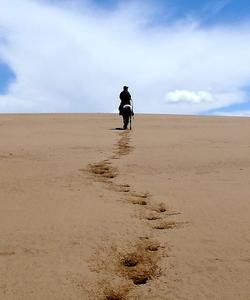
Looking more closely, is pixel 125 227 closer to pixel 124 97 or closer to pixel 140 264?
pixel 140 264

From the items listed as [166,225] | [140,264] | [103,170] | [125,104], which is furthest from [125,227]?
[125,104]

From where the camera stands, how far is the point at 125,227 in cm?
475

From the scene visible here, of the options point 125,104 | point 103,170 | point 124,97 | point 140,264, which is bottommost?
point 140,264

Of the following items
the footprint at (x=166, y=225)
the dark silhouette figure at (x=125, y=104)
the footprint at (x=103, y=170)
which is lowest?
the footprint at (x=166, y=225)

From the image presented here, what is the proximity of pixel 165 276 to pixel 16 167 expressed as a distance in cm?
481

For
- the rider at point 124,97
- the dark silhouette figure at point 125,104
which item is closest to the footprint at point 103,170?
the dark silhouette figure at point 125,104

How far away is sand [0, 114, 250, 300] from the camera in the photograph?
140 inches

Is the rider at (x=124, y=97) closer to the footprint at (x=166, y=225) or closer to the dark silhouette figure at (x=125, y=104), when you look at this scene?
the dark silhouette figure at (x=125, y=104)

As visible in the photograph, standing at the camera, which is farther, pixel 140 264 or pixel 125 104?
pixel 125 104

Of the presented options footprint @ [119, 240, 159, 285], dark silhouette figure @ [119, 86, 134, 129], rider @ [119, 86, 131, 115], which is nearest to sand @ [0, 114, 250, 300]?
footprint @ [119, 240, 159, 285]

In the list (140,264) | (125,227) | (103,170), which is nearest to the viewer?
(140,264)

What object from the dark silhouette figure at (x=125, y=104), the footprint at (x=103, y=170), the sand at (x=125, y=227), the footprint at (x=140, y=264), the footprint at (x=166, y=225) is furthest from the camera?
the dark silhouette figure at (x=125, y=104)

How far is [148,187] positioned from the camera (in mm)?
6637

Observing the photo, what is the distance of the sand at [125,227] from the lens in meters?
3.55
